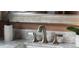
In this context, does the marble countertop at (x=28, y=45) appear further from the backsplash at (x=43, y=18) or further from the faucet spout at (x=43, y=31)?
the backsplash at (x=43, y=18)

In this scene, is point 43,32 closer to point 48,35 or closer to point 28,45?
point 48,35

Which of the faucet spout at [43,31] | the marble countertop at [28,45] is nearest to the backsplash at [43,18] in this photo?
the faucet spout at [43,31]

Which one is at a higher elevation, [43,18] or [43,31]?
[43,18]

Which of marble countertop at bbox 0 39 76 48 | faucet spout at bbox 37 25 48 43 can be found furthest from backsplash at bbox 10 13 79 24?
marble countertop at bbox 0 39 76 48

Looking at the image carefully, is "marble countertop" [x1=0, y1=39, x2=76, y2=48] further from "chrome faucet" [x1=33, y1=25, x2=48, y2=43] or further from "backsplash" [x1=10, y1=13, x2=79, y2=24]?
"backsplash" [x1=10, y1=13, x2=79, y2=24]

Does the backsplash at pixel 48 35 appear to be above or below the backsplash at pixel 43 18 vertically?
below

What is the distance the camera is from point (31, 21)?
1926mm

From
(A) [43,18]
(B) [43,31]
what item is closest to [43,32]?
(B) [43,31]

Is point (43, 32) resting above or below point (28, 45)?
above

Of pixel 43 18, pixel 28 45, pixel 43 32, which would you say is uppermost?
pixel 43 18

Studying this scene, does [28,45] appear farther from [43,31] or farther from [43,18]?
[43,18]
